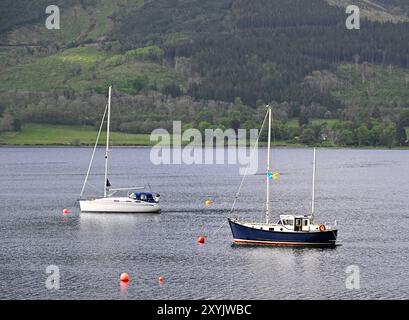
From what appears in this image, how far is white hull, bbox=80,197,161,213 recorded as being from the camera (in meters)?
140

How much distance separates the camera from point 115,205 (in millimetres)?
140125

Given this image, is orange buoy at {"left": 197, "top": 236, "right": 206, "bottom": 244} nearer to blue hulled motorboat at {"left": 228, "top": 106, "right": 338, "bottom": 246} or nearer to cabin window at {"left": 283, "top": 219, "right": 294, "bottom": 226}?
blue hulled motorboat at {"left": 228, "top": 106, "right": 338, "bottom": 246}

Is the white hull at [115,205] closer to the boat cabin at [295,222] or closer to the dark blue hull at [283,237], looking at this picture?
the dark blue hull at [283,237]

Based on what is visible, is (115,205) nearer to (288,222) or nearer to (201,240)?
(201,240)

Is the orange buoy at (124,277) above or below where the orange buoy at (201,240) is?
below

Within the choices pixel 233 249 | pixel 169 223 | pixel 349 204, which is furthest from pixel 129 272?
pixel 349 204

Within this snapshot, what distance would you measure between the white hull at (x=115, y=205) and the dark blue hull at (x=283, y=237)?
3476 centimetres

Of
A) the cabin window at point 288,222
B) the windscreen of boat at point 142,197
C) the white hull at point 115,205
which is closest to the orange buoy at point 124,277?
the cabin window at point 288,222

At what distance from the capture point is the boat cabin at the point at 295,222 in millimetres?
106000

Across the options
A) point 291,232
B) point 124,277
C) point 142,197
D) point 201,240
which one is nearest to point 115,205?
point 142,197

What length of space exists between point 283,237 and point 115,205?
4100cm

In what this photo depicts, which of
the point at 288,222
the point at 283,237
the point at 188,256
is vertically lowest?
the point at 188,256

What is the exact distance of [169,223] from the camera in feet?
435
